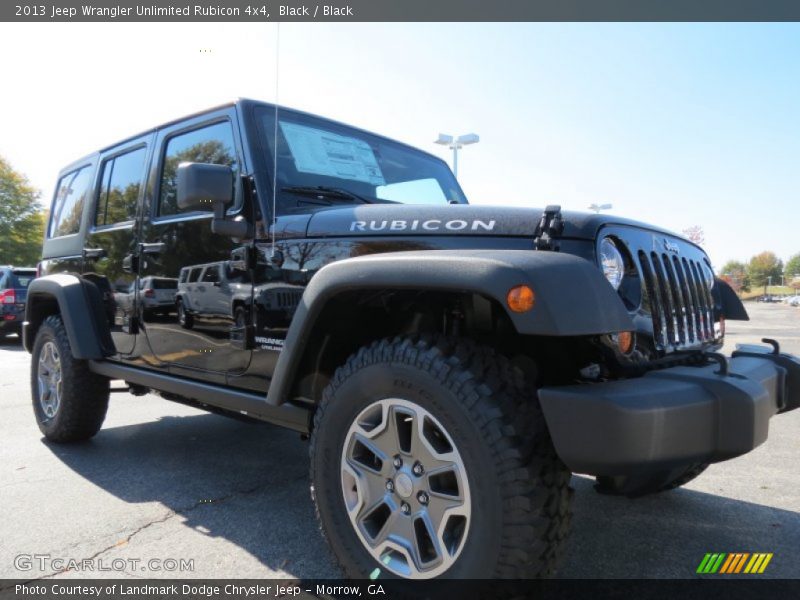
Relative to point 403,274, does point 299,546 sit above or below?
below

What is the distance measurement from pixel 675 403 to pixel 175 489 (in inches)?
111

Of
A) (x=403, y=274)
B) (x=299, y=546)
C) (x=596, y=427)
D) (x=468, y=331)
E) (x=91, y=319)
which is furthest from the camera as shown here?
(x=91, y=319)

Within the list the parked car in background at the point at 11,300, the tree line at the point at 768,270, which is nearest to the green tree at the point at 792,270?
the tree line at the point at 768,270

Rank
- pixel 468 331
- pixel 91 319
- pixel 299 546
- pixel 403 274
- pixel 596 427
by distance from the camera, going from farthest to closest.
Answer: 1. pixel 91 319
2. pixel 299 546
3. pixel 468 331
4. pixel 403 274
5. pixel 596 427

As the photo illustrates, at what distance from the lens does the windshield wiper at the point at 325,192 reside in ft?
9.21

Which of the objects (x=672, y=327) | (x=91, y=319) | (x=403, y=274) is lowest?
(x=91, y=319)

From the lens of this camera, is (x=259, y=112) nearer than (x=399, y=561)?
No

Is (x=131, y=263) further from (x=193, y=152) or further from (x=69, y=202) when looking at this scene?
(x=69, y=202)

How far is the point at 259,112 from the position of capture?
2934 millimetres

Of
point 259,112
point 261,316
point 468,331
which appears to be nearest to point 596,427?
point 468,331

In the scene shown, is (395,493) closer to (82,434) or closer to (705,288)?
(705,288)

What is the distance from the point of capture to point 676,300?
8.03 ft

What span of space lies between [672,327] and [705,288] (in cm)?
67

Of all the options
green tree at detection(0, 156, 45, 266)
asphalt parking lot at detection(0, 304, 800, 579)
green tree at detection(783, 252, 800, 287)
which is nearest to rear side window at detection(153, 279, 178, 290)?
asphalt parking lot at detection(0, 304, 800, 579)
